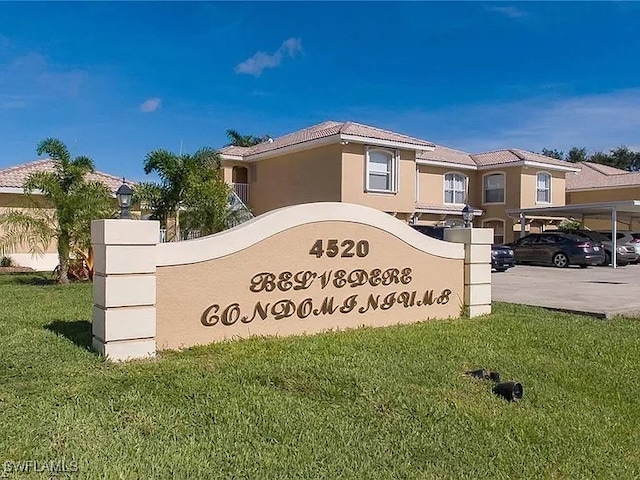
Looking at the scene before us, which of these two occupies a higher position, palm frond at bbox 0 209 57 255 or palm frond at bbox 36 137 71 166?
palm frond at bbox 36 137 71 166

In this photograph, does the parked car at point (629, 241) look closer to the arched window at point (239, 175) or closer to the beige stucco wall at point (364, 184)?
the beige stucco wall at point (364, 184)

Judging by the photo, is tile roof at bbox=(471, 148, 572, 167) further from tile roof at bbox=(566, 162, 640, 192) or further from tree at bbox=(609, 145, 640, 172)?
tree at bbox=(609, 145, 640, 172)

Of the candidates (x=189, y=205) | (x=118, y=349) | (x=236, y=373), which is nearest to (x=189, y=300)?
(x=118, y=349)

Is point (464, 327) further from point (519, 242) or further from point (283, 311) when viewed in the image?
point (519, 242)

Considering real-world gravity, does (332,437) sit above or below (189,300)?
below

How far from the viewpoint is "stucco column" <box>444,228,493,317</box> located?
9.26 metres

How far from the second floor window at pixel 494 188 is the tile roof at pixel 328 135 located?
27.1 feet

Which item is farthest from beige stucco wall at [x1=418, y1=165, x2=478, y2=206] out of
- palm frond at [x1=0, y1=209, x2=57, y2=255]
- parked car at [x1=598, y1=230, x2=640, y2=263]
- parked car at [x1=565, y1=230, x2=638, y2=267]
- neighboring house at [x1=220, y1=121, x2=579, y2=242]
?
palm frond at [x1=0, y1=209, x2=57, y2=255]

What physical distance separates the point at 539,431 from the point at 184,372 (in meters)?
3.29

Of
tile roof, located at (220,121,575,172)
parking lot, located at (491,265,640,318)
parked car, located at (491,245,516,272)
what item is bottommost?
parking lot, located at (491,265,640,318)

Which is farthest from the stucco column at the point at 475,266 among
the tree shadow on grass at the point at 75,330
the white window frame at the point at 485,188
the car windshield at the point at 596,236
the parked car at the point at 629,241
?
the white window frame at the point at 485,188

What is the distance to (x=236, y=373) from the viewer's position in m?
5.55

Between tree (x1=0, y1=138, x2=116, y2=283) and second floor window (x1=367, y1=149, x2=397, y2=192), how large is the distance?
1049 centimetres

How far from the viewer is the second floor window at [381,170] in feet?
73.2
